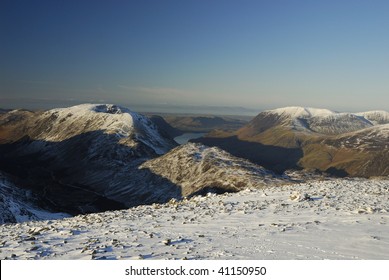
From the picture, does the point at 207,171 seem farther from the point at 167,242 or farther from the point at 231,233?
the point at 167,242

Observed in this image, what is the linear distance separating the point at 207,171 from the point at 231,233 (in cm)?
13295

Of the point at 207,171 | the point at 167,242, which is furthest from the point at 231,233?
the point at 207,171

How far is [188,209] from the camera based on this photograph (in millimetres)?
26656

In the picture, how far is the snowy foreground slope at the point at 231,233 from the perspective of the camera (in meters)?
15.2

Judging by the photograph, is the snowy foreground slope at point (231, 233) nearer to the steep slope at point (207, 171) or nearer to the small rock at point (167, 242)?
the small rock at point (167, 242)

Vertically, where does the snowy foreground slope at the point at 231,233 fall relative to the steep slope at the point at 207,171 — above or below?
above

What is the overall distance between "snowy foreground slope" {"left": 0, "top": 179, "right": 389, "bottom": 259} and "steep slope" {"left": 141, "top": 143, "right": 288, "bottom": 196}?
86.4 m

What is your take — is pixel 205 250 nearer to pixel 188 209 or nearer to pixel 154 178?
pixel 188 209

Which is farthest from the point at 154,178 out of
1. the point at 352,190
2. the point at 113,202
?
the point at 352,190

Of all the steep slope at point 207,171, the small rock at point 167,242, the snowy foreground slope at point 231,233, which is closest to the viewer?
the snowy foreground slope at point 231,233

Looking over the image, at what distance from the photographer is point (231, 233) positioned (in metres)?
18.6

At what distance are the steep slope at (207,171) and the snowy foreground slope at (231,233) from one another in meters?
86.4

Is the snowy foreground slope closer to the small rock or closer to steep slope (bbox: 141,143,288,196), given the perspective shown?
the small rock

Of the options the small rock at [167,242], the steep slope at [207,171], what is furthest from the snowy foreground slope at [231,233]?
the steep slope at [207,171]
